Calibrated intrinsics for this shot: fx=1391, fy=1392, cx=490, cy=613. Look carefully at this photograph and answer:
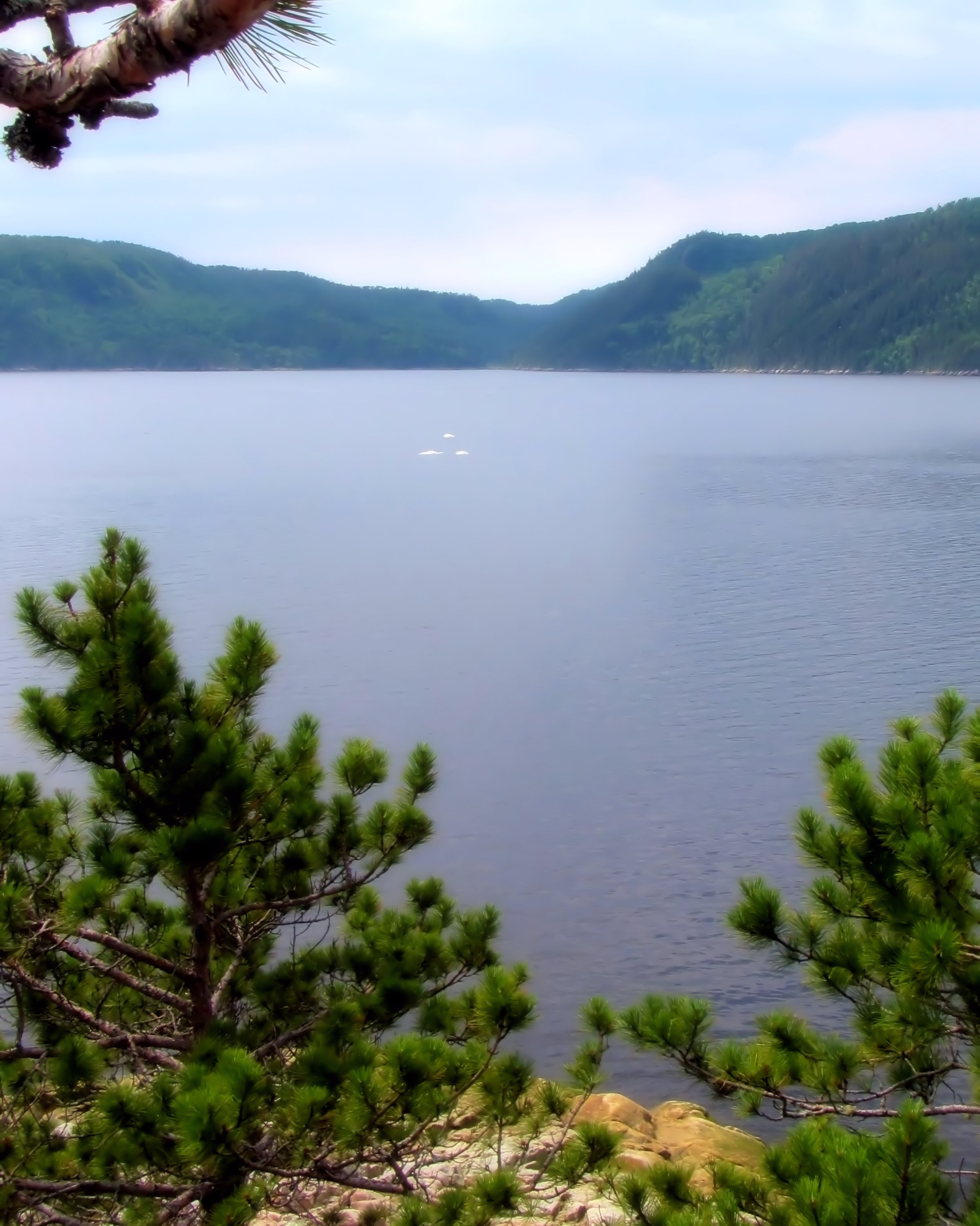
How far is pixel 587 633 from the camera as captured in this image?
2328 centimetres

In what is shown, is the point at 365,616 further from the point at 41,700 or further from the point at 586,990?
the point at 41,700

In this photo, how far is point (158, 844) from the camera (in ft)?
15.0

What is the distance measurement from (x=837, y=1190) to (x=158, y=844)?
236 cm

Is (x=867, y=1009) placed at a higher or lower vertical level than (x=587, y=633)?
higher

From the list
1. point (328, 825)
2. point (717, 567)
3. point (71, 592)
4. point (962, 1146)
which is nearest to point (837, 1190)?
point (328, 825)

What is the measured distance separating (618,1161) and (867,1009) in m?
2.41

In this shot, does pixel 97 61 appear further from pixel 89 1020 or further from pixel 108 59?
pixel 89 1020

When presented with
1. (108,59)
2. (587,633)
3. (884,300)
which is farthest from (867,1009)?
(884,300)

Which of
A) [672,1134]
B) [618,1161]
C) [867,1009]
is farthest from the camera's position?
[672,1134]

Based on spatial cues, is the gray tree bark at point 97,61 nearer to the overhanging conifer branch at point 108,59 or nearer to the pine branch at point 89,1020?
the overhanging conifer branch at point 108,59

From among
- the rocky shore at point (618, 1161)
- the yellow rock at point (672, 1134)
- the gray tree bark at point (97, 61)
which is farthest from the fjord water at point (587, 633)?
the gray tree bark at point (97, 61)

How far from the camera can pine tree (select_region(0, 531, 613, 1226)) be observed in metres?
4.59

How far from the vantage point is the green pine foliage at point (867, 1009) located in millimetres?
3547

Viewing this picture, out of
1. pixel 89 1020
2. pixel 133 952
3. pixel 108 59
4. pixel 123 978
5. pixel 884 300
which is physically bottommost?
pixel 89 1020
